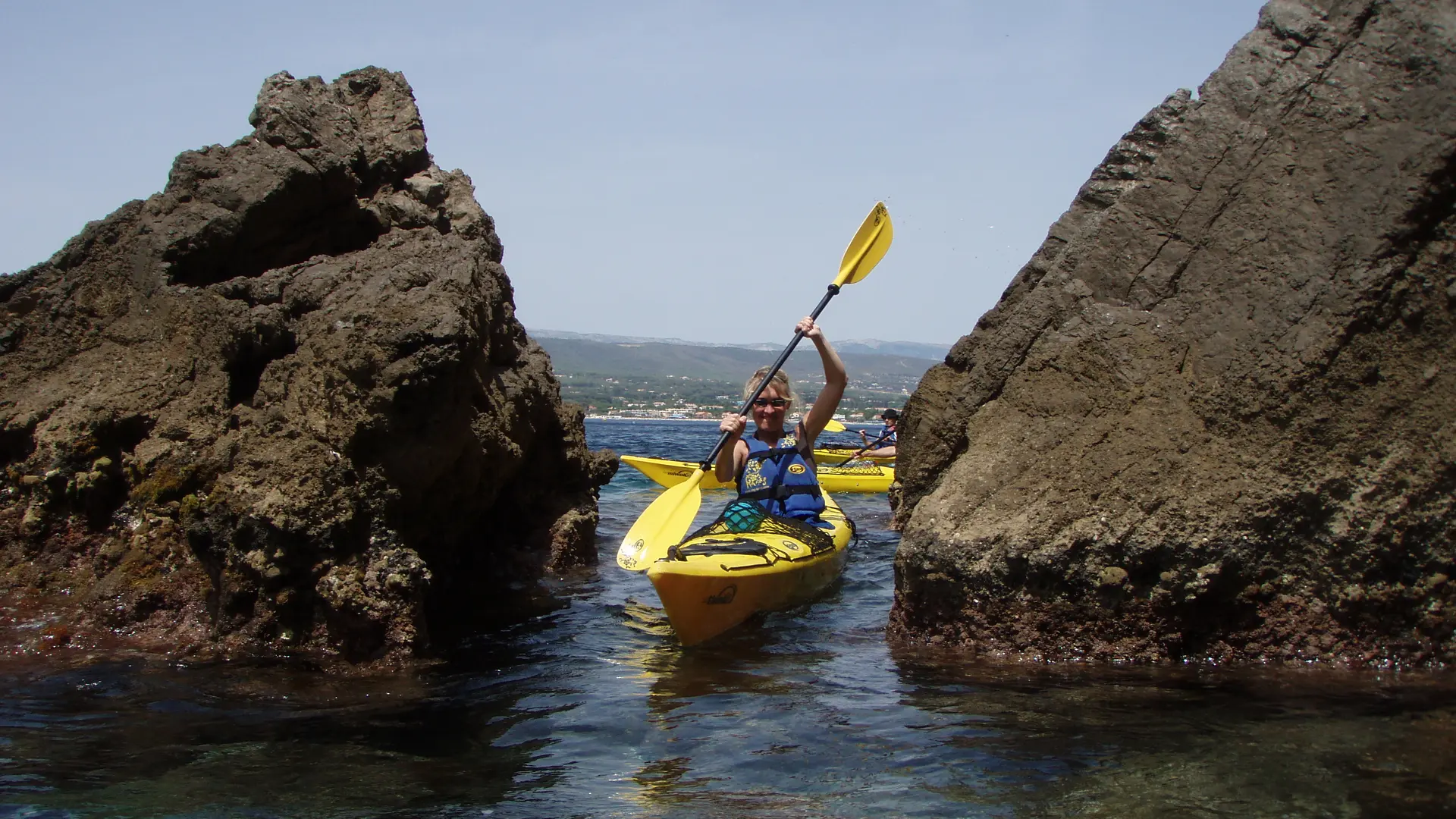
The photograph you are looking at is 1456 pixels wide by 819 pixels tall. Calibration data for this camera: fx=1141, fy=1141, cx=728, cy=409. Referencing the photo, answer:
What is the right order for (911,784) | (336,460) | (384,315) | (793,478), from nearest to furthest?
(911,784), (336,460), (384,315), (793,478)

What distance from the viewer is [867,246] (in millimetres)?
9414

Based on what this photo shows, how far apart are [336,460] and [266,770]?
191 centimetres

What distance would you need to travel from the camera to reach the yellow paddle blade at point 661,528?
6855mm

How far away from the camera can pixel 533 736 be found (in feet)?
16.1

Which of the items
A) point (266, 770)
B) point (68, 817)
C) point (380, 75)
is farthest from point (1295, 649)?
point (380, 75)

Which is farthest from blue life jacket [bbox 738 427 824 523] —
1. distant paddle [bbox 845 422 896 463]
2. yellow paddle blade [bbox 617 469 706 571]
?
distant paddle [bbox 845 422 896 463]

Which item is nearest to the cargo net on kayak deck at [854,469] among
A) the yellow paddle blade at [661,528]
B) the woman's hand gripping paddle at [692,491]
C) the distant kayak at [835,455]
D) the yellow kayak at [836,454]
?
the yellow kayak at [836,454]

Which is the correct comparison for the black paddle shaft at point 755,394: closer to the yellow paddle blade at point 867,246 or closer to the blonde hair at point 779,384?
the blonde hair at point 779,384

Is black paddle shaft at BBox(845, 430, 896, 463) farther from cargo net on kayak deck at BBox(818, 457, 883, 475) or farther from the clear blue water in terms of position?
the clear blue water

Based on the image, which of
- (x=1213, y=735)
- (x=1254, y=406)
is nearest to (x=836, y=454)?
(x=1254, y=406)

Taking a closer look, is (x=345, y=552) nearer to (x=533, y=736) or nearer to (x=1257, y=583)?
(x=533, y=736)

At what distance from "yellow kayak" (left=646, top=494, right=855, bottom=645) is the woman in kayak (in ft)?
1.10

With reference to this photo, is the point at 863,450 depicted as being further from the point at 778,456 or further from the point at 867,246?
the point at 778,456

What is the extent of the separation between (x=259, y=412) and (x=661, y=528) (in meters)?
2.47
